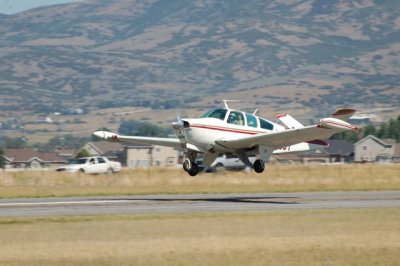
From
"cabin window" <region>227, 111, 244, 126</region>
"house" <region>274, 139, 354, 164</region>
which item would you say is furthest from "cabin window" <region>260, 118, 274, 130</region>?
"house" <region>274, 139, 354, 164</region>

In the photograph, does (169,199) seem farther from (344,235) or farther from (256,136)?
(344,235)

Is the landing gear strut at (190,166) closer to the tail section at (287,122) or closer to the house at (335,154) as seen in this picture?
the tail section at (287,122)

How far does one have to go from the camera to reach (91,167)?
67.6 meters

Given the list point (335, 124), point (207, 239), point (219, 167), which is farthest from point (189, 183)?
point (207, 239)

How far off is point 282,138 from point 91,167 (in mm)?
30604

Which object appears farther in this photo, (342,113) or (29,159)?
(29,159)

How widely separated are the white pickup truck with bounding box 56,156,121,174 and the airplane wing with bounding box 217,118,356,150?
26.9m

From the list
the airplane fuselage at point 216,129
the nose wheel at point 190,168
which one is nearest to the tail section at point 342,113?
the airplane fuselage at point 216,129

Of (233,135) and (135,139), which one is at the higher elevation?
(135,139)

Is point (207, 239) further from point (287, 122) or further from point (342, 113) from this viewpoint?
point (287, 122)

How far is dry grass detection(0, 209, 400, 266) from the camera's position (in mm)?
21828

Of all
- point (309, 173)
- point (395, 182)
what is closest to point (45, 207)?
point (395, 182)

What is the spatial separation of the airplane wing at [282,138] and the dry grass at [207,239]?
22.5 feet

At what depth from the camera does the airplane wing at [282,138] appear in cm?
3781
